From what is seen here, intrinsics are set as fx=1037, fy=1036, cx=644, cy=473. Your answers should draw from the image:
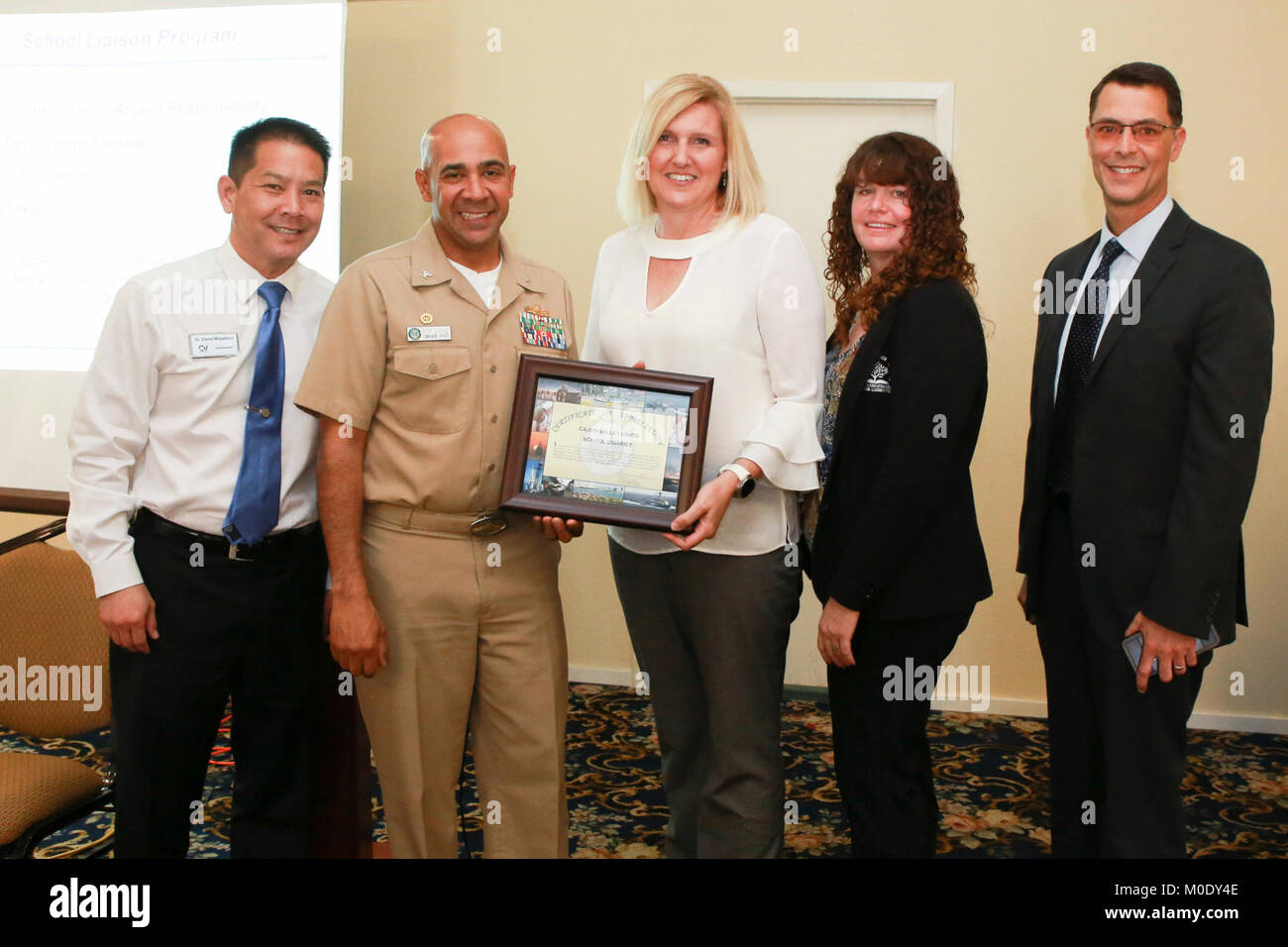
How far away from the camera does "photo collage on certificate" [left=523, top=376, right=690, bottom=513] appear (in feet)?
6.33

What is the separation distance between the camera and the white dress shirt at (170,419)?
195cm

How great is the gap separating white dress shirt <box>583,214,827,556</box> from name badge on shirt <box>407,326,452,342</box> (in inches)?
13.7

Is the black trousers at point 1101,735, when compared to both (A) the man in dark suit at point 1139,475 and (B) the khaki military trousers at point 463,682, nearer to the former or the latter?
(A) the man in dark suit at point 1139,475

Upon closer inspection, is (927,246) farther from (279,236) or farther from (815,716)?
(815,716)

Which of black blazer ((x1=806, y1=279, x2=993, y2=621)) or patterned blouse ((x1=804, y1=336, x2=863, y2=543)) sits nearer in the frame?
black blazer ((x1=806, y1=279, x2=993, y2=621))

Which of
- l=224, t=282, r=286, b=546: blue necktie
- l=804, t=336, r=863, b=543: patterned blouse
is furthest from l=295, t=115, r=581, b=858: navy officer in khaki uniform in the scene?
l=804, t=336, r=863, b=543: patterned blouse

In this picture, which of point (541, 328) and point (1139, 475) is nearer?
point (1139, 475)

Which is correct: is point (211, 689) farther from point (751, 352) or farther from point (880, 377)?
point (880, 377)

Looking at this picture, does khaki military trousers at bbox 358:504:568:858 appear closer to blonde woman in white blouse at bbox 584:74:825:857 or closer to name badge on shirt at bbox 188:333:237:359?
blonde woman in white blouse at bbox 584:74:825:857

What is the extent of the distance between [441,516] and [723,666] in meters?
0.62

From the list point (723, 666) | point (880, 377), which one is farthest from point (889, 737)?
point (880, 377)

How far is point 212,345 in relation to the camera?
2010mm

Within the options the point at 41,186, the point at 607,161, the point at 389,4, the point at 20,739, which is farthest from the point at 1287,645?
the point at 41,186
